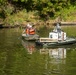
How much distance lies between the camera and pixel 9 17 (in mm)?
78375

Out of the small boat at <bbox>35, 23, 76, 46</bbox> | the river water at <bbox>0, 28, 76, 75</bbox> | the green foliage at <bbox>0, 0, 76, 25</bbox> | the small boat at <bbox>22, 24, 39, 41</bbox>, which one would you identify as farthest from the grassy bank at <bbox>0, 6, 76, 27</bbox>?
the small boat at <bbox>35, 23, 76, 46</bbox>

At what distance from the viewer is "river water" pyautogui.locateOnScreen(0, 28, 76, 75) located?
29.5 m

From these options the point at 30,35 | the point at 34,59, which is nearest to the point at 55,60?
the point at 34,59

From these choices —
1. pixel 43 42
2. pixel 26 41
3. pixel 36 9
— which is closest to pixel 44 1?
pixel 36 9

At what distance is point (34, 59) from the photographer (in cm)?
3478

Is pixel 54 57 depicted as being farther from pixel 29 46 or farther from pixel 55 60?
pixel 29 46

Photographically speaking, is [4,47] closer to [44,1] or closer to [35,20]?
[35,20]

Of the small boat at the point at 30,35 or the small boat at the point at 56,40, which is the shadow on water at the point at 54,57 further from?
the small boat at the point at 30,35

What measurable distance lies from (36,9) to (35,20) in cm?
546

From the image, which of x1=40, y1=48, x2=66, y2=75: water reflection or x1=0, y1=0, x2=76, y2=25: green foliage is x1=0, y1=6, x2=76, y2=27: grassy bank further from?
x1=40, y1=48, x2=66, y2=75: water reflection

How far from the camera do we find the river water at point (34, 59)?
2947 cm

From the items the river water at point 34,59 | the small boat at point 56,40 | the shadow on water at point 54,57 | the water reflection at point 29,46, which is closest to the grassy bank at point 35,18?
the water reflection at point 29,46

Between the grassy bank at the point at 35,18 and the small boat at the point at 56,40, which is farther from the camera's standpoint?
the grassy bank at the point at 35,18

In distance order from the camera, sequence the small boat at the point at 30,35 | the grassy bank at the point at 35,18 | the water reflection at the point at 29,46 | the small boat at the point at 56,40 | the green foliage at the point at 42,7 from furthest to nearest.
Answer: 1. the green foliage at the point at 42,7
2. the grassy bank at the point at 35,18
3. the small boat at the point at 30,35
4. the small boat at the point at 56,40
5. the water reflection at the point at 29,46
